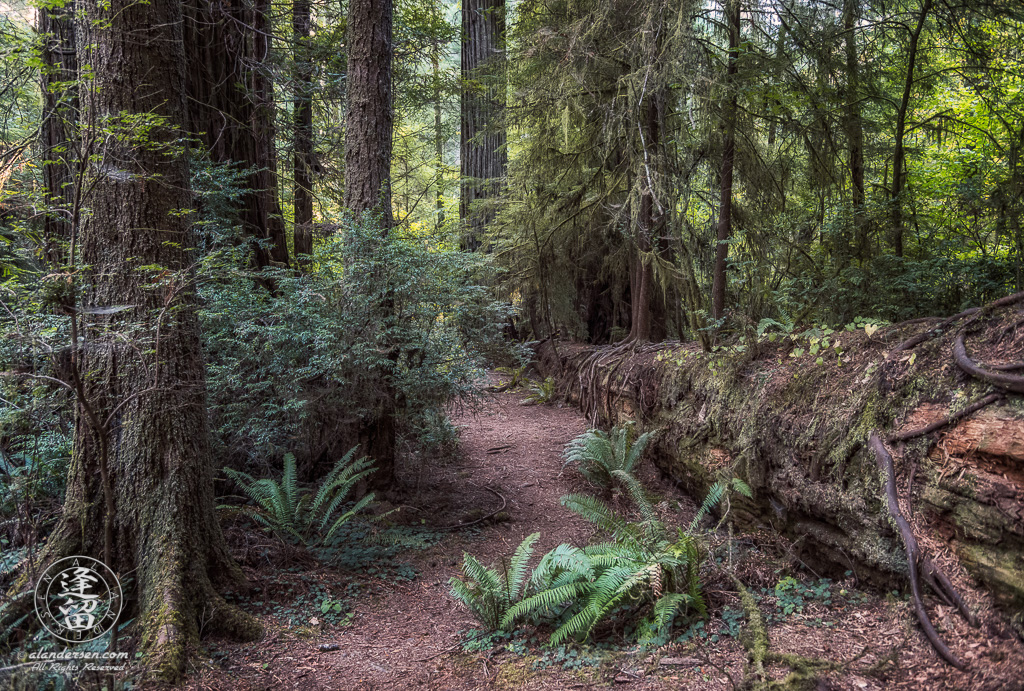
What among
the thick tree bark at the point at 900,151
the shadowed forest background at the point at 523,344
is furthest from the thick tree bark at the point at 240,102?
the thick tree bark at the point at 900,151

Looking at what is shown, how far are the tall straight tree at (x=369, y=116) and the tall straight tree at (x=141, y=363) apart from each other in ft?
7.42

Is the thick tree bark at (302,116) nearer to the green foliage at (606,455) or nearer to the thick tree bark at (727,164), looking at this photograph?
the green foliage at (606,455)

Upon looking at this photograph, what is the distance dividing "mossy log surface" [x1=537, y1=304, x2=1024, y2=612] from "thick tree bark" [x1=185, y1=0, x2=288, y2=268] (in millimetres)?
5722

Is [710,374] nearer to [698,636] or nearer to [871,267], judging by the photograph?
[871,267]

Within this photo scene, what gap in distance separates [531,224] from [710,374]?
13.2 ft

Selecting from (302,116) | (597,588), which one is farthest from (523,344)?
(302,116)

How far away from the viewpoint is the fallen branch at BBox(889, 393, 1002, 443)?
282 centimetres

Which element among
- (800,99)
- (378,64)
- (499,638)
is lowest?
(499,638)

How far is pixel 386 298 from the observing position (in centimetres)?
508

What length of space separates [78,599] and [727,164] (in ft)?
22.4

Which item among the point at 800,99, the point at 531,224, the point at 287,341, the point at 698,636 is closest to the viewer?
the point at 698,636

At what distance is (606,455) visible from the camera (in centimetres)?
607

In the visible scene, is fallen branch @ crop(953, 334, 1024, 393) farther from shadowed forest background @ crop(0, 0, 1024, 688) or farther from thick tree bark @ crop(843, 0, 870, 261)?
thick tree bark @ crop(843, 0, 870, 261)

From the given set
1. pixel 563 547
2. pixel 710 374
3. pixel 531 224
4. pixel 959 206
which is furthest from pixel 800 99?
pixel 563 547
